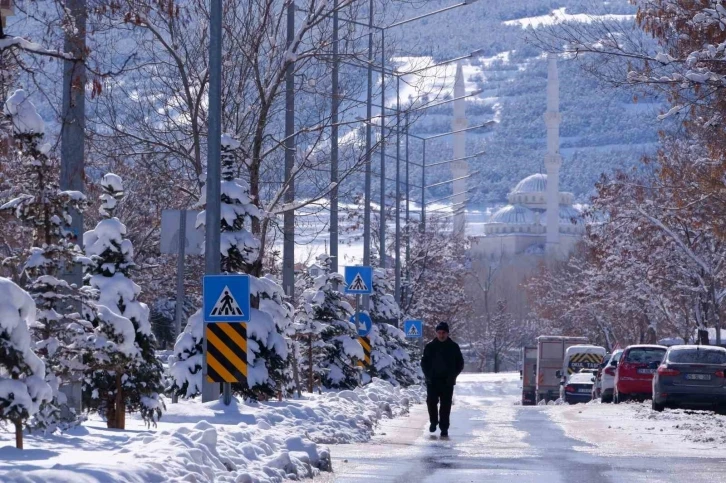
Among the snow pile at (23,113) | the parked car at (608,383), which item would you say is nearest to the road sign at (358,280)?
the parked car at (608,383)

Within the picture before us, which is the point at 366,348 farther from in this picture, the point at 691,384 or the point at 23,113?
the point at 23,113

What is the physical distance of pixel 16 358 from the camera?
411 inches

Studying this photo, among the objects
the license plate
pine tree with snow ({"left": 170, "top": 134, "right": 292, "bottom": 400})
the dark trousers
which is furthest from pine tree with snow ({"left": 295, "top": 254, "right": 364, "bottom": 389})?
the dark trousers

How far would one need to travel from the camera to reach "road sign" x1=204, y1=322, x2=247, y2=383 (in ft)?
59.9

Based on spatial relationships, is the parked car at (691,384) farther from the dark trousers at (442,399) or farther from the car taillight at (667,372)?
the dark trousers at (442,399)

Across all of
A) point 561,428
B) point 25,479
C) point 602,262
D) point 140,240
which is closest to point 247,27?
point 561,428

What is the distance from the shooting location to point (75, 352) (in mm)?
13602

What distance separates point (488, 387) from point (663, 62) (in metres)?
67.4

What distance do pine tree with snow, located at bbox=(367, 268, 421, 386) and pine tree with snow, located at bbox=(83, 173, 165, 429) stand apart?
25810mm

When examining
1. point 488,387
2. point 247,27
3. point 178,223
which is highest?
point 247,27

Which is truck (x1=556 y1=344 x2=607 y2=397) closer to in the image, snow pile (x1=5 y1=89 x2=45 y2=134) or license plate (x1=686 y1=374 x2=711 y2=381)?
license plate (x1=686 y1=374 x2=711 y2=381)

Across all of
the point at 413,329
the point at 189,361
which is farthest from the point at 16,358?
the point at 413,329

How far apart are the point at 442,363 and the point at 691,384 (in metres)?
9.77

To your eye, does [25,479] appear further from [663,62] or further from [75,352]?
[663,62]
